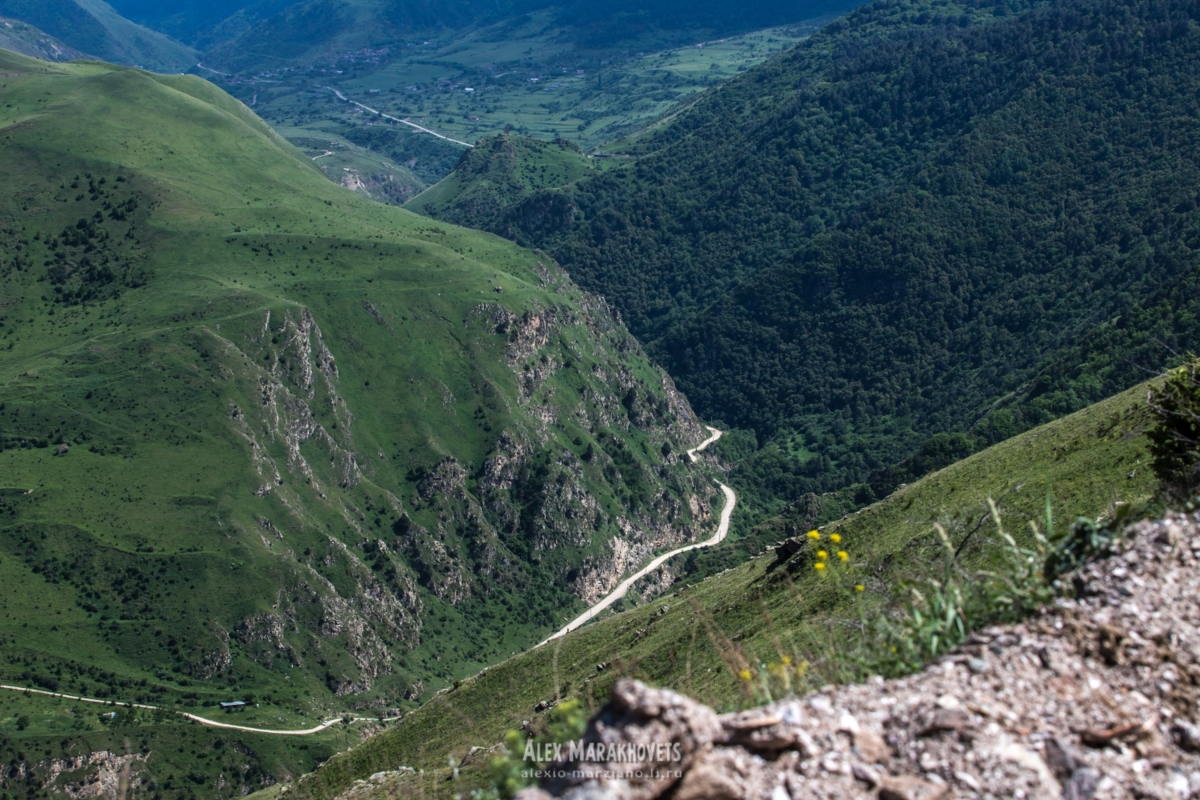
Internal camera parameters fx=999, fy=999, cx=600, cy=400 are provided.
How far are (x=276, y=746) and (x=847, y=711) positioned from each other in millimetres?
132136

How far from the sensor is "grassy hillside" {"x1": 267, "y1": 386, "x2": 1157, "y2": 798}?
4231 cm

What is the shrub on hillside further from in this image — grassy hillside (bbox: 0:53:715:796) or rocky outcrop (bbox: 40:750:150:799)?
grassy hillside (bbox: 0:53:715:796)

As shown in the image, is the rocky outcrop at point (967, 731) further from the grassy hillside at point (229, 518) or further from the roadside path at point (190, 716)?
the roadside path at point (190, 716)

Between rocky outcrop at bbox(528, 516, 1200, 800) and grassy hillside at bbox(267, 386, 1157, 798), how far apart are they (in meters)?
18.4

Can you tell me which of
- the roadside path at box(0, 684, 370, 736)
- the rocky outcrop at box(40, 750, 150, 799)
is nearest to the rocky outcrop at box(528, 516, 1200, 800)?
the rocky outcrop at box(40, 750, 150, 799)

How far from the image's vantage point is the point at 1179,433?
2269 cm

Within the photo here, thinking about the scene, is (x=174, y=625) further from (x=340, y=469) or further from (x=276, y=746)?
(x=340, y=469)

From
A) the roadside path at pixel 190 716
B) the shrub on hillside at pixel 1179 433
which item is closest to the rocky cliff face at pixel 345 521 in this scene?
the roadside path at pixel 190 716

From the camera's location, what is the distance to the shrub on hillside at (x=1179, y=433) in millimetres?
20469

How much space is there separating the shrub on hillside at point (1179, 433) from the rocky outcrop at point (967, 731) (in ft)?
21.5

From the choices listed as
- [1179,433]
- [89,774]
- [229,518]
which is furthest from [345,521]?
[1179,433]

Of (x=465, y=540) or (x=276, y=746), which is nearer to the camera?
(x=276, y=746)

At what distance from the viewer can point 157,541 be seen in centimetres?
14638

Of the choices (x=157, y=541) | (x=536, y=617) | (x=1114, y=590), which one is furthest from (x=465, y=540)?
(x=1114, y=590)
